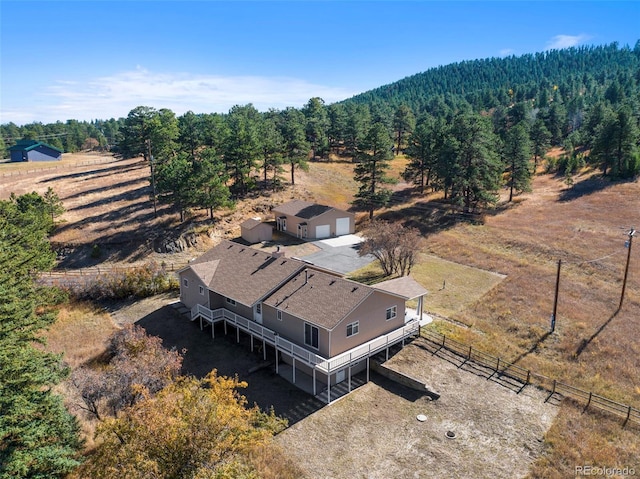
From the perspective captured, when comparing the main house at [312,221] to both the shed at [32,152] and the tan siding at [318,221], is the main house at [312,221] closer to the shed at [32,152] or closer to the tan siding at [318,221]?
the tan siding at [318,221]

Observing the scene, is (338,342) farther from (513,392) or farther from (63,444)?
(63,444)

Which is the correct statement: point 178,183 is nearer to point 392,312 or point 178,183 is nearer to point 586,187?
point 392,312

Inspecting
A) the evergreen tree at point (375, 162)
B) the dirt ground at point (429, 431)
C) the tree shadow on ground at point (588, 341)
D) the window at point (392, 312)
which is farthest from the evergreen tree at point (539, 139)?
the dirt ground at point (429, 431)

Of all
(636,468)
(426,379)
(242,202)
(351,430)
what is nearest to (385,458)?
(351,430)

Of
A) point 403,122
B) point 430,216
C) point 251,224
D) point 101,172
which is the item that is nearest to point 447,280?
point 430,216

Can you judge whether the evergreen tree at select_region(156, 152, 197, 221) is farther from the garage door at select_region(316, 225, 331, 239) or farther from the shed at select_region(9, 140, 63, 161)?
the shed at select_region(9, 140, 63, 161)

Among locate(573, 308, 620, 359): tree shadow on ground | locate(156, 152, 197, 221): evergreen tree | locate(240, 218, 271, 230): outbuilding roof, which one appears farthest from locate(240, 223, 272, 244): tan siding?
locate(573, 308, 620, 359): tree shadow on ground
